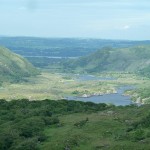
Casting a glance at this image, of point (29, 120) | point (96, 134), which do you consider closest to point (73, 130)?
point (96, 134)

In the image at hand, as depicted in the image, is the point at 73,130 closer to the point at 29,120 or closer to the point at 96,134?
the point at 96,134

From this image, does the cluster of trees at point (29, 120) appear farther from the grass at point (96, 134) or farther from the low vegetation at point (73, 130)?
the grass at point (96, 134)

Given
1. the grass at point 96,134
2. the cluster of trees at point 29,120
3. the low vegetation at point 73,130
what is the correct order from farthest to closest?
the cluster of trees at point 29,120 < the low vegetation at point 73,130 < the grass at point 96,134

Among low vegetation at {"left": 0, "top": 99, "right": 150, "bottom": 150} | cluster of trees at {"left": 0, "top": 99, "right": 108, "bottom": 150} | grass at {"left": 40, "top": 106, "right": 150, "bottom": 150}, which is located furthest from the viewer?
cluster of trees at {"left": 0, "top": 99, "right": 108, "bottom": 150}

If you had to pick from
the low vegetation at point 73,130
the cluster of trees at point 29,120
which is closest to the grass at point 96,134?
the low vegetation at point 73,130

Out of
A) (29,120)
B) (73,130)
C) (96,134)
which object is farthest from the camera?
(29,120)

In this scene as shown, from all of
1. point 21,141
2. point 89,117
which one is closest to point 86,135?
point 21,141

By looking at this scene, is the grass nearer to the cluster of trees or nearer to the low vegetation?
the low vegetation

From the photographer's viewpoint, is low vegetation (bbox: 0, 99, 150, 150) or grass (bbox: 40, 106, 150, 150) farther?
low vegetation (bbox: 0, 99, 150, 150)

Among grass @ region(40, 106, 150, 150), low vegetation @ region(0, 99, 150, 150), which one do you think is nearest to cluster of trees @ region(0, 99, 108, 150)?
low vegetation @ region(0, 99, 150, 150)
